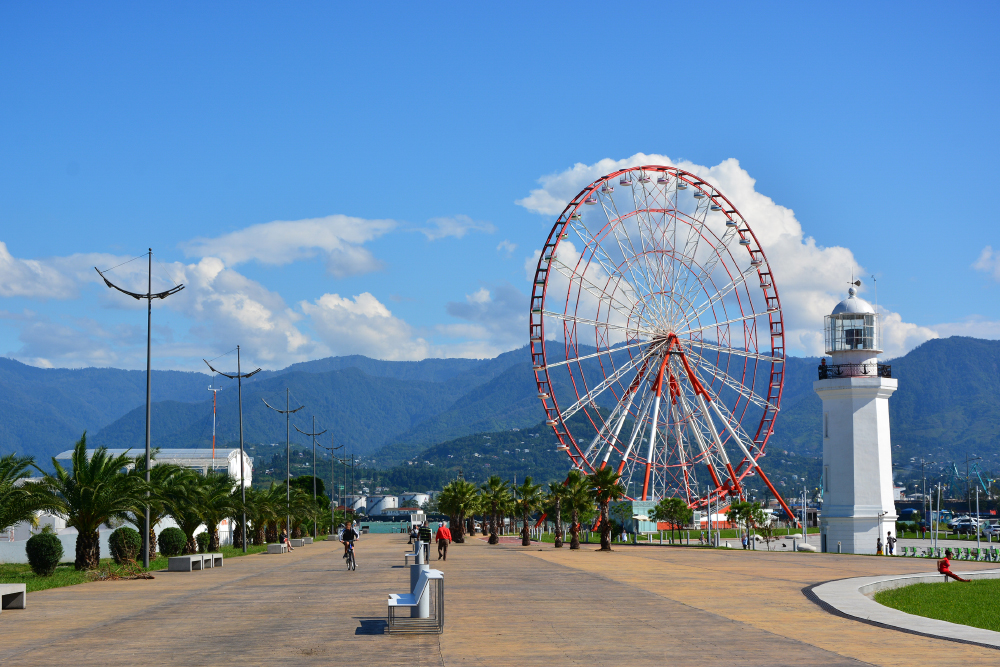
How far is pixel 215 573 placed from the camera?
35188 millimetres

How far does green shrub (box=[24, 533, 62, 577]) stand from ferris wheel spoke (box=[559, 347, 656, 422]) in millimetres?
35433

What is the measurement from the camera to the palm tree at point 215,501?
47625 mm

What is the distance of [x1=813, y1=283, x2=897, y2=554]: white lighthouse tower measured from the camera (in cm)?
5791

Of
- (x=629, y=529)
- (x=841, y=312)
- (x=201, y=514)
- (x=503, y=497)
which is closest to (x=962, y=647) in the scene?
(x=201, y=514)

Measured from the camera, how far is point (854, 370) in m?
60.0

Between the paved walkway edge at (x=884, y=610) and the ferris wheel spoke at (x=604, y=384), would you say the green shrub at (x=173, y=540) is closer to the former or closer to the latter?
the ferris wheel spoke at (x=604, y=384)

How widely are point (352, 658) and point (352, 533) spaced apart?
25522 mm

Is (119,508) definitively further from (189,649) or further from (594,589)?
(189,649)

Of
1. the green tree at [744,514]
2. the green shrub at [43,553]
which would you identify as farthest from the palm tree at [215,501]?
the green tree at [744,514]

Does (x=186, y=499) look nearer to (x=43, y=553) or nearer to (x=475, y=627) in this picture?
(x=43, y=553)

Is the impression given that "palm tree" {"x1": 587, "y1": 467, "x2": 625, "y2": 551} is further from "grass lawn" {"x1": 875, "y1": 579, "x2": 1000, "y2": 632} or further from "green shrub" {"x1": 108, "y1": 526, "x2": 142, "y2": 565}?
"grass lawn" {"x1": 875, "y1": 579, "x2": 1000, "y2": 632}

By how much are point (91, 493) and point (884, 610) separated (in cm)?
2398

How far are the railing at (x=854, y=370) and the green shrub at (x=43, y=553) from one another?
4444 cm

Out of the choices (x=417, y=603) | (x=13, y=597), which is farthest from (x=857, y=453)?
(x=13, y=597)
